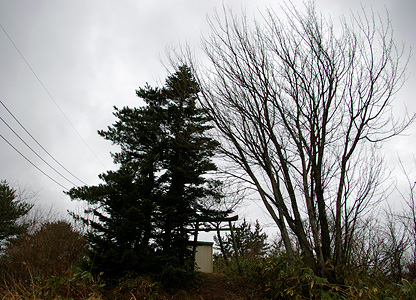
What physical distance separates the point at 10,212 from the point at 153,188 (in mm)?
13156

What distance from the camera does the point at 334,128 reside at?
4.61m

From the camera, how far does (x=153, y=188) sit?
6.89m

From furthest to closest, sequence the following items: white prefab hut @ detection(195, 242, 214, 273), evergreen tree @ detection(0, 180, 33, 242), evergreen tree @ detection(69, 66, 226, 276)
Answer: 1. evergreen tree @ detection(0, 180, 33, 242)
2. white prefab hut @ detection(195, 242, 214, 273)
3. evergreen tree @ detection(69, 66, 226, 276)

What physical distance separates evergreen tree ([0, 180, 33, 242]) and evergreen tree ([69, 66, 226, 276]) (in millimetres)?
10932

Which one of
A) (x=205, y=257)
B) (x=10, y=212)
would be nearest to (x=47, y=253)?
(x=205, y=257)

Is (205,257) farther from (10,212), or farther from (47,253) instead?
(10,212)

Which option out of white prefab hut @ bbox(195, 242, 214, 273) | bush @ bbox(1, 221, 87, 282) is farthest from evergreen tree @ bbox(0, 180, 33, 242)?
white prefab hut @ bbox(195, 242, 214, 273)

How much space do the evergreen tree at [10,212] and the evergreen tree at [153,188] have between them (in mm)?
10932

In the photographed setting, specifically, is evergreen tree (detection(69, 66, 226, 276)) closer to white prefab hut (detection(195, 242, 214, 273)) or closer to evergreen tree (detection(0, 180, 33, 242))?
white prefab hut (detection(195, 242, 214, 273))

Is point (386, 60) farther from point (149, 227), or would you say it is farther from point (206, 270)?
point (206, 270)

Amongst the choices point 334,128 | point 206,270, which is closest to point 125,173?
point 334,128

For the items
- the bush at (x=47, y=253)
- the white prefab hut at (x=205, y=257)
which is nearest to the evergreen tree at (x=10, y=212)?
the bush at (x=47, y=253)

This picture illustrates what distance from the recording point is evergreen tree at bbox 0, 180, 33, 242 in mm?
13688

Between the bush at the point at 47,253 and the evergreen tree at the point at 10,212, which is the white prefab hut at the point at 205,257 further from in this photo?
the evergreen tree at the point at 10,212
